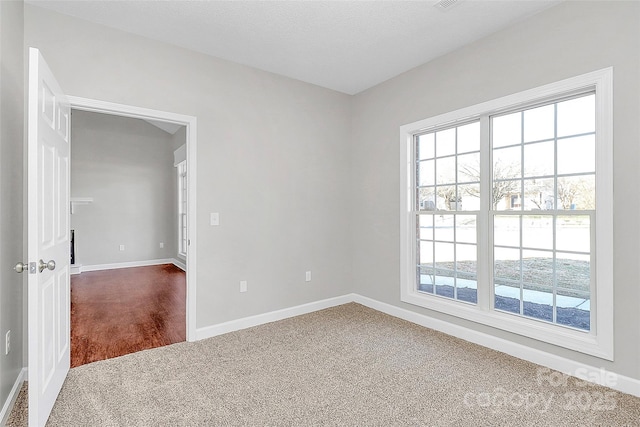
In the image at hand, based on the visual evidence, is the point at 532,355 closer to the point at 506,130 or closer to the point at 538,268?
the point at 538,268

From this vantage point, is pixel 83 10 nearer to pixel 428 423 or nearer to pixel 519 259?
pixel 428 423

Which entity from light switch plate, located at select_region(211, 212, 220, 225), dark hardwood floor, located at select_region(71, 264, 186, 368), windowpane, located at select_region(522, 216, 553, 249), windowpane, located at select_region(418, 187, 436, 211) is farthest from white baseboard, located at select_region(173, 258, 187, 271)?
windowpane, located at select_region(522, 216, 553, 249)

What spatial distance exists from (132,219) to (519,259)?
7.24 metres

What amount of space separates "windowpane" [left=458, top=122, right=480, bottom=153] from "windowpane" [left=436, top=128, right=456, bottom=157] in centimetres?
7

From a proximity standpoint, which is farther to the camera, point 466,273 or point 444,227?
point 444,227

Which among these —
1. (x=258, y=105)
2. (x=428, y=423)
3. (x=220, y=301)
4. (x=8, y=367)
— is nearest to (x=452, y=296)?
(x=428, y=423)

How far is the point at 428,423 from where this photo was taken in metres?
1.87

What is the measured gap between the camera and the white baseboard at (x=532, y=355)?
217 cm

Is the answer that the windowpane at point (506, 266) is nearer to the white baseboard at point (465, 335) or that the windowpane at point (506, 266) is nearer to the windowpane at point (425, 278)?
the white baseboard at point (465, 335)

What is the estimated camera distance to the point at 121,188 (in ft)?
22.8

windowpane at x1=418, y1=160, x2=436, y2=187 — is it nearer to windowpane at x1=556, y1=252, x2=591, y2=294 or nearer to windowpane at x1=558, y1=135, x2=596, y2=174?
windowpane at x1=558, y1=135, x2=596, y2=174

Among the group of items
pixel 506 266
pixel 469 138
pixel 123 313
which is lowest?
pixel 123 313

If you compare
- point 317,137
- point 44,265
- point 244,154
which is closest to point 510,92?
point 317,137

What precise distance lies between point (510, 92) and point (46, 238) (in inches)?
137
